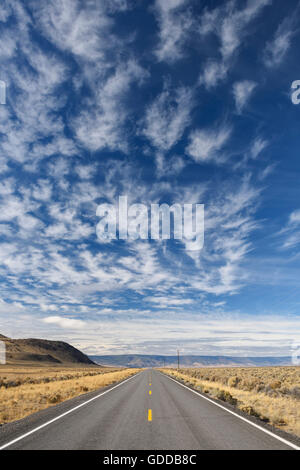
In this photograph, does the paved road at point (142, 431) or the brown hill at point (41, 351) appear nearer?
the paved road at point (142, 431)

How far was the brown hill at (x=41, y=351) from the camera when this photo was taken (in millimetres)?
125906

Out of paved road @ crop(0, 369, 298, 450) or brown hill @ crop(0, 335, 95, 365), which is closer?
paved road @ crop(0, 369, 298, 450)

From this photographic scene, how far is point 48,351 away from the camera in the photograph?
162375mm

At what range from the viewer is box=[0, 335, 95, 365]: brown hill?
12591 centimetres

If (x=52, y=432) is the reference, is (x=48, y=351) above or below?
below

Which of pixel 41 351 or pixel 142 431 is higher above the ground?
pixel 142 431

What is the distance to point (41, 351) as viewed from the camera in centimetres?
15525

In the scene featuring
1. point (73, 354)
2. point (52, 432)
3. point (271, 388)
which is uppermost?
point (52, 432)

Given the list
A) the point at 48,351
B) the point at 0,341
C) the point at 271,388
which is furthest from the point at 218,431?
the point at 48,351

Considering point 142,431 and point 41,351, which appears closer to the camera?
point 142,431

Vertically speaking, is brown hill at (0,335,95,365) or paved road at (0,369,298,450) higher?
paved road at (0,369,298,450)
